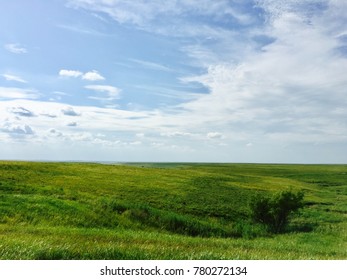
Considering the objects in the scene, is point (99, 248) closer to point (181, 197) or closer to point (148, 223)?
point (148, 223)

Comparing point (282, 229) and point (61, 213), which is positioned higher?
point (61, 213)

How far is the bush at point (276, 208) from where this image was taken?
37250 millimetres

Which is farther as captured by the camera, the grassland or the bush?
the bush

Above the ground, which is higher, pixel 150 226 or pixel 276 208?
pixel 276 208

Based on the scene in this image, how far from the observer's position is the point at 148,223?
3234cm

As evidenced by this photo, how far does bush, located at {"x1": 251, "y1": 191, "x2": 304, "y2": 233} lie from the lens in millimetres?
37250

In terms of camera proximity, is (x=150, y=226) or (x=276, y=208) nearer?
(x=150, y=226)

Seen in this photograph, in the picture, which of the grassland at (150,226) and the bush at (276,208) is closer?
the grassland at (150,226)

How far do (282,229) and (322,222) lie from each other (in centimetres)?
845

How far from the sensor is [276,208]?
3731 cm
